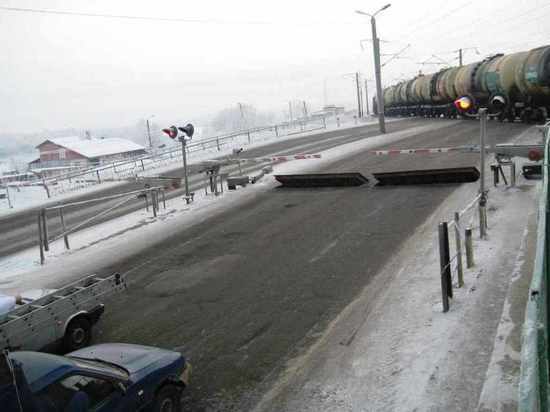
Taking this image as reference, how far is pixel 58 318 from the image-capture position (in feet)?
23.9

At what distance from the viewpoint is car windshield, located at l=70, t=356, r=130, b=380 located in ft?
16.3

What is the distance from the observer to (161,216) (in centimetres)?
1686

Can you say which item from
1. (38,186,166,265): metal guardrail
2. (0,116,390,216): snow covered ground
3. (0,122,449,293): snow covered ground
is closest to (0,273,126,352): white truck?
(0,122,449,293): snow covered ground

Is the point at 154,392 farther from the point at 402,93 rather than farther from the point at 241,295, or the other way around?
the point at 402,93

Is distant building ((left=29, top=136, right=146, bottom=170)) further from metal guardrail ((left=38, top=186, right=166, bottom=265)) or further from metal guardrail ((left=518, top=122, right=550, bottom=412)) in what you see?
metal guardrail ((left=518, top=122, right=550, bottom=412))

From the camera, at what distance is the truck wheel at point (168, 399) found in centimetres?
531

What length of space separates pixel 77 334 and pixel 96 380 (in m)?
3.17

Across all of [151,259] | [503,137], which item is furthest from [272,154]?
[151,259]

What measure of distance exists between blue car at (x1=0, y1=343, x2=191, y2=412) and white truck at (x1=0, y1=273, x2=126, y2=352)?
1286 mm

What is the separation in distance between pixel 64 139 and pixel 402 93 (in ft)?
191

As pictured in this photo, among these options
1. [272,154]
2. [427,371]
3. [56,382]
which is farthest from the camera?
[272,154]

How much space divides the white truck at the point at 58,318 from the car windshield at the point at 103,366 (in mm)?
1761

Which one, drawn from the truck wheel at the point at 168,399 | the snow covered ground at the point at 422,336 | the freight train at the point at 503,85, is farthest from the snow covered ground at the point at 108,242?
the freight train at the point at 503,85

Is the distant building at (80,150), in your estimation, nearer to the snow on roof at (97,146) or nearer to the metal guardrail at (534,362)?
the snow on roof at (97,146)
